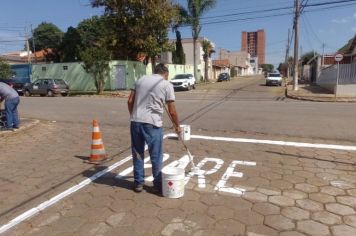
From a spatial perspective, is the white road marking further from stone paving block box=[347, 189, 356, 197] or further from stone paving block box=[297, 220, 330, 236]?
stone paving block box=[297, 220, 330, 236]

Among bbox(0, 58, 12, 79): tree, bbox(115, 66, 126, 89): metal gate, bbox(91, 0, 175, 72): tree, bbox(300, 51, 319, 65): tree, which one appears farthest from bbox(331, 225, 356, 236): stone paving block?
bbox(300, 51, 319, 65): tree

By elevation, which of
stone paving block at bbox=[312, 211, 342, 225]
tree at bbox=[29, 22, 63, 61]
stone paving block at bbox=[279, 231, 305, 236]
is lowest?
stone paving block at bbox=[279, 231, 305, 236]

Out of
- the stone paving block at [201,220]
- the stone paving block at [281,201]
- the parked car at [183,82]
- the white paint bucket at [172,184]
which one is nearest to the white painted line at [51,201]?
the white paint bucket at [172,184]

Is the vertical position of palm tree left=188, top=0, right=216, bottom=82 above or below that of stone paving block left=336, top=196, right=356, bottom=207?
above

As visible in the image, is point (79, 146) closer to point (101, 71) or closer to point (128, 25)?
point (101, 71)

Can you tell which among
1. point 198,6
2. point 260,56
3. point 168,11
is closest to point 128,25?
point 168,11

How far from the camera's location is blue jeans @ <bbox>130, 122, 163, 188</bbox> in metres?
4.55

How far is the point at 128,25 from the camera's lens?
27.7m

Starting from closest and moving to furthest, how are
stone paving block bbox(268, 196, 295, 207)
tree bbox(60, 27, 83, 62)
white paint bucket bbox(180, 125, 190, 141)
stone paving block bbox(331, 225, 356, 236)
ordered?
stone paving block bbox(331, 225, 356, 236), stone paving block bbox(268, 196, 295, 207), white paint bucket bbox(180, 125, 190, 141), tree bbox(60, 27, 83, 62)

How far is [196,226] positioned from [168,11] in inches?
1010

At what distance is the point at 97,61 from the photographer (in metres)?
24.7

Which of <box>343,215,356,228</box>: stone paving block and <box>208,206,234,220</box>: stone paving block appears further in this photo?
<box>208,206,234,220</box>: stone paving block

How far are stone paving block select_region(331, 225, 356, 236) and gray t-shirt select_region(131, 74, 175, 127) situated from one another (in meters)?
2.38

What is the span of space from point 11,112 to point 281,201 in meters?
7.71
